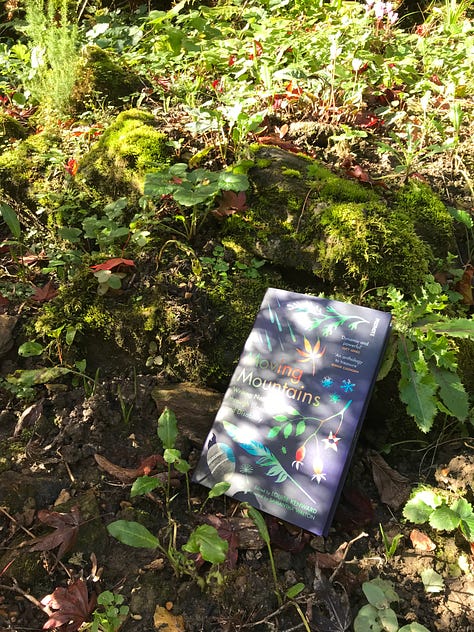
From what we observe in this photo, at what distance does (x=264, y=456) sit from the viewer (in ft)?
7.10

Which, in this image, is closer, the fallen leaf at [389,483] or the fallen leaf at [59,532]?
the fallen leaf at [59,532]

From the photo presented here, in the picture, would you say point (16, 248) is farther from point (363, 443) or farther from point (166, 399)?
point (363, 443)

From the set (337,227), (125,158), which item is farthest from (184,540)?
(125,158)

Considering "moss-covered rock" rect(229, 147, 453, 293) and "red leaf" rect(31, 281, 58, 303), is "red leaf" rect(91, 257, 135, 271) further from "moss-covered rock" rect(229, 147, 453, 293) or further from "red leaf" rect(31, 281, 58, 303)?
"moss-covered rock" rect(229, 147, 453, 293)

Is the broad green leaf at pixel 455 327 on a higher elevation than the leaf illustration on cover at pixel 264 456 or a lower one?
higher

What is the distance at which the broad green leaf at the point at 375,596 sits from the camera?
1771 mm

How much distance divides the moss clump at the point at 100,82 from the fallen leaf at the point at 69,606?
12.1ft

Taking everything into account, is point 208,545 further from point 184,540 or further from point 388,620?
point 388,620

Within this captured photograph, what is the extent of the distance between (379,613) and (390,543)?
0.34 metres

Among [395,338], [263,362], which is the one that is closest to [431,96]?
[395,338]

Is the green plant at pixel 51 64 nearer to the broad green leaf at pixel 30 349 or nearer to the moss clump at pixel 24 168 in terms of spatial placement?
the moss clump at pixel 24 168

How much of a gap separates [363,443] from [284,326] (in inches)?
27.5

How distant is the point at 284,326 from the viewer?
237 cm

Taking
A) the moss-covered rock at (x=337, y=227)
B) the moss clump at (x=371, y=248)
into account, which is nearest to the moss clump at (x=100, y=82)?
the moss-covered rock at (x=337, y=227)
